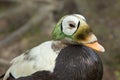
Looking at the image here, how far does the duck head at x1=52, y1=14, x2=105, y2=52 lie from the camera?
3115 millimetres

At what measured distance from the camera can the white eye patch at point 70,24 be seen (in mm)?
3121

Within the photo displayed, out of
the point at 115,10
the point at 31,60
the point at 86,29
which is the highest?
the point at 86,29

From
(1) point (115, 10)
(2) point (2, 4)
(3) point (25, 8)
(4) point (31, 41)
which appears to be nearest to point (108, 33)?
(1) point (115, 10)

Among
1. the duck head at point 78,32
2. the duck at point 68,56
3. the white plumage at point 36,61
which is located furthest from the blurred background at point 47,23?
the duck head at point 78,32

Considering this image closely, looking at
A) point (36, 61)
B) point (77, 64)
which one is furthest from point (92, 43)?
point (36, 61)

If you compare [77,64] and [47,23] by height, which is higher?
[77,64]

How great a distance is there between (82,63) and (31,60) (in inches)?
12.8

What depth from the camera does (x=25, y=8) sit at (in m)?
7.34

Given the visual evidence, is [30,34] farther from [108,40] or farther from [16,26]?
[108,40]

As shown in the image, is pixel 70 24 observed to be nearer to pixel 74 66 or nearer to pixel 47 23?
pixel 74 66

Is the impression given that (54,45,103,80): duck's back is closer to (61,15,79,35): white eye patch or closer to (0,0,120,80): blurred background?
(61,15,79,35): white eye patch

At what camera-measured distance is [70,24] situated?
3131mm

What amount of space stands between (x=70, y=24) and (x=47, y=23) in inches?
144

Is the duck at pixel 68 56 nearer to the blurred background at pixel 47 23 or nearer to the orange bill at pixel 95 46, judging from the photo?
the orange bill at pixel 95 46
